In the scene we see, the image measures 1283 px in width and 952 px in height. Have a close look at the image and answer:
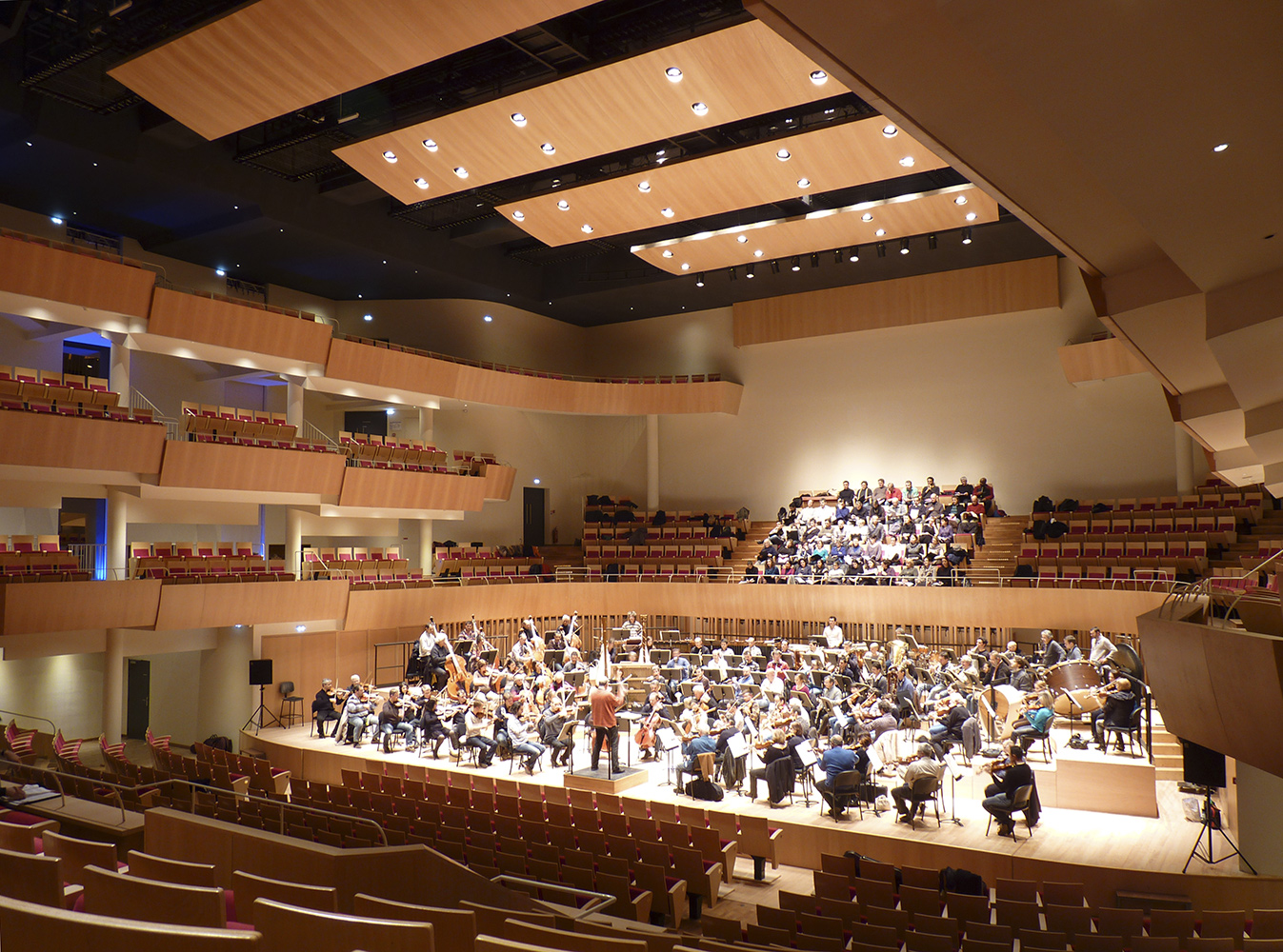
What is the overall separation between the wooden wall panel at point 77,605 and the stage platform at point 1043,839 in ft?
18.4

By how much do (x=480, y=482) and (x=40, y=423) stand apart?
8.75 meters

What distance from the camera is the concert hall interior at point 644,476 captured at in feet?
14.0

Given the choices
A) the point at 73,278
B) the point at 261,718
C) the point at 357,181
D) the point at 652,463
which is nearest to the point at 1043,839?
the point at 261,718

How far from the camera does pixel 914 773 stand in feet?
29.1

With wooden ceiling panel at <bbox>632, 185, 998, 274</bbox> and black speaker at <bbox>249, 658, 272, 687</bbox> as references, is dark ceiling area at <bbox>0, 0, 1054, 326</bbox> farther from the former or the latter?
black speaker at <bbox>249, 658, 272, 687</bbox>

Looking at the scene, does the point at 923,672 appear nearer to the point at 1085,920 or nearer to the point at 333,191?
the point at 1085,920

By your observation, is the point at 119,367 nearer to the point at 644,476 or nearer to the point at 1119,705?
the point at 644,476

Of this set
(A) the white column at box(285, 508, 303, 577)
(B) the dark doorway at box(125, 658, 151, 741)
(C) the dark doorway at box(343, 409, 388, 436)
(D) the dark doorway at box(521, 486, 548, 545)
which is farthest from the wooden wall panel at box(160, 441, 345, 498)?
(D) the dark doorway at box(521, 486, 548, 545)

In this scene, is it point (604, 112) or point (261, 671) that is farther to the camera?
point (261, 671)

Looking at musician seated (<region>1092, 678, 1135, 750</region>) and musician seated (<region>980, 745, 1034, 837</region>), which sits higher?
musician seated (<region>1092, 678, 1135, 750</region>)

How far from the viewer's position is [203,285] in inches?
741

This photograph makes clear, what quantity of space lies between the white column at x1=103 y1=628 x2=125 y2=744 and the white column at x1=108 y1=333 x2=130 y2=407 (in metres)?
3.98

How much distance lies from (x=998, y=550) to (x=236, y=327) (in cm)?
1515

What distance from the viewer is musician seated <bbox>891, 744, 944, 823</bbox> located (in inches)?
349
